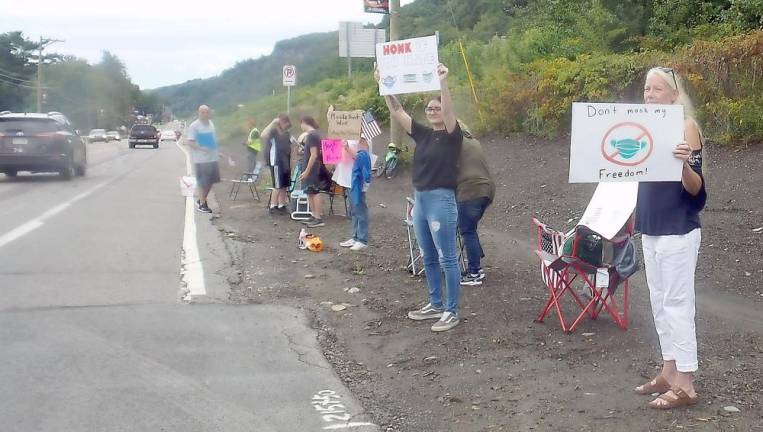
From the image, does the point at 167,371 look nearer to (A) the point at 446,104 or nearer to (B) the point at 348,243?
(A) the point at 446,104

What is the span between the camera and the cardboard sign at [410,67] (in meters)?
6.67

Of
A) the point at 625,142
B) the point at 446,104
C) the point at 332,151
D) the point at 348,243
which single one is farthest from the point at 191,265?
the point at 625,142

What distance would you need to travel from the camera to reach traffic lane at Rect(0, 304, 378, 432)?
4711 millimetres

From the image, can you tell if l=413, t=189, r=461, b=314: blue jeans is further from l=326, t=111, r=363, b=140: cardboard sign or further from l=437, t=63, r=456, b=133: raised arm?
l=326, t=111, r=363, b=140: cardboard sign

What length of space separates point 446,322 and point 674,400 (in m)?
2.24

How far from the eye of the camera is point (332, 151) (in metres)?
11.9

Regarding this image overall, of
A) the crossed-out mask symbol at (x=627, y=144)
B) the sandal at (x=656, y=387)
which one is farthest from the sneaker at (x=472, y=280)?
the crossed-out mask symbol at (x=627, y=144)

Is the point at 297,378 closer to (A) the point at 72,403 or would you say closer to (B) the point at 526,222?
(A) the point at 72,403

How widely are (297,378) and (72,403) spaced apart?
4.62 feet

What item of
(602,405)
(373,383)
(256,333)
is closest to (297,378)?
(373,383)

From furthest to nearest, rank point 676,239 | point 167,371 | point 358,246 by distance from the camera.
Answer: point 358,246 < point 167,371 < point 676,239

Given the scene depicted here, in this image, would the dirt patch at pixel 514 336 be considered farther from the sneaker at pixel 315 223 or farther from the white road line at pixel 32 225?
the white road line at pixel 32 225

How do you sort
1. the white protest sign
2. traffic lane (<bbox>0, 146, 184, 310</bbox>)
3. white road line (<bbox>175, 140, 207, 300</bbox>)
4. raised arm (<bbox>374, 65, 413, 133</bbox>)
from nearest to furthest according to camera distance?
1. the white protest sign
2. raised arm (<bbox>374, 65, 413, 133</bbox>)
3. traffic lane (<bbox>0, 146, 184, 310</bbox>)
4. white road line (<bbox>175, 140, 207, 300</bbox>)

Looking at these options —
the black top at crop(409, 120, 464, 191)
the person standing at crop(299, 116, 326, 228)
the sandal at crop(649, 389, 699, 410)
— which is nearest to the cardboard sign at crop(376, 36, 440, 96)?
the black top at crop(409, 120, 464, 191)
